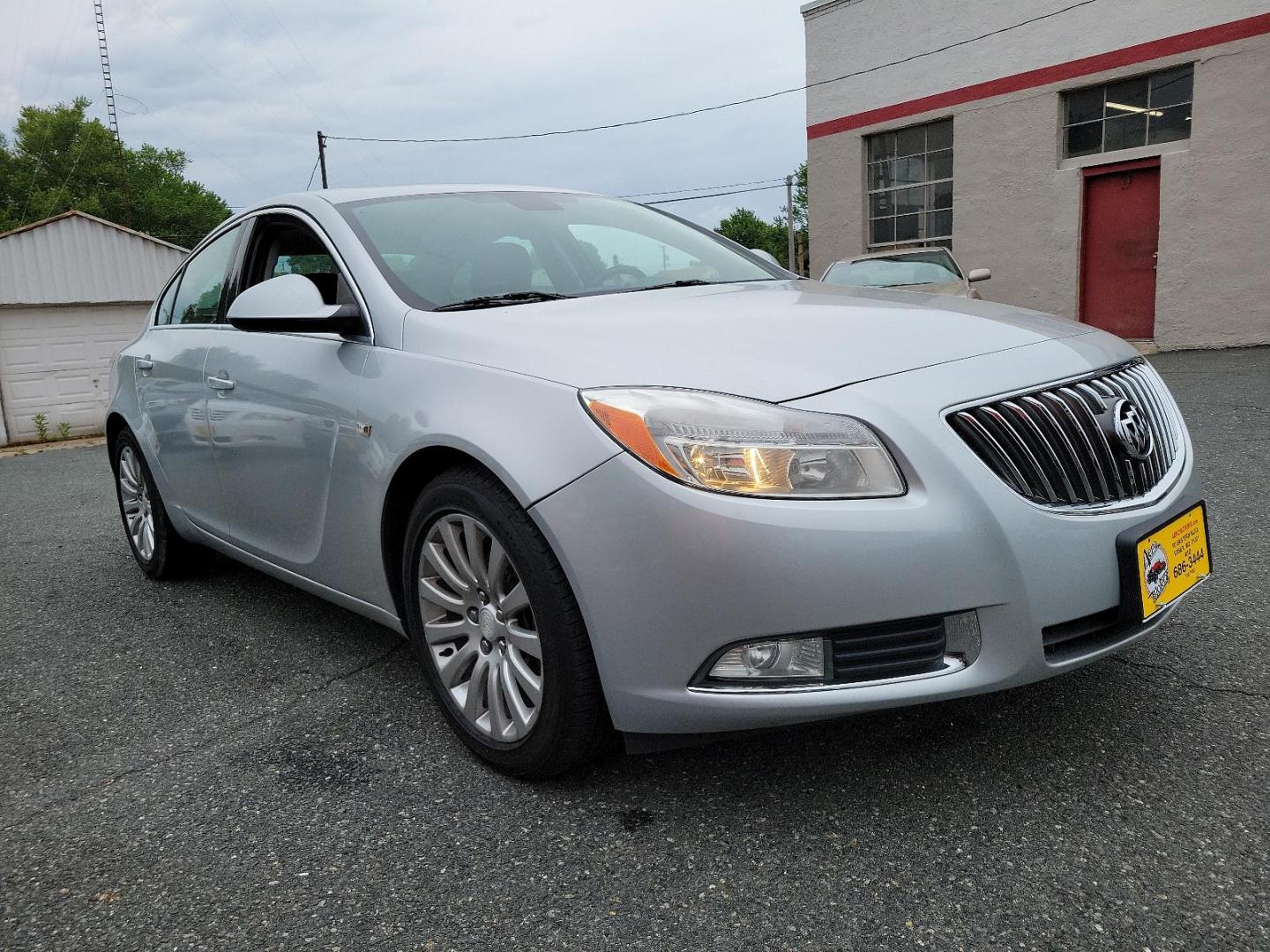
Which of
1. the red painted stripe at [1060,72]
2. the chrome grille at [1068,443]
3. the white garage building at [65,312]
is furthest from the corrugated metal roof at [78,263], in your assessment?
the chrome grille at [1068,443]

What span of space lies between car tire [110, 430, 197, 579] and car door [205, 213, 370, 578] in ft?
2.53

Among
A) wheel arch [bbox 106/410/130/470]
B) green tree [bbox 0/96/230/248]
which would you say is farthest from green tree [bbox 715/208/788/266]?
wheel arch [bbox 106/410/130/470]

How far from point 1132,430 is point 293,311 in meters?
2.10

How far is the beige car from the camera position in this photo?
9844 mm

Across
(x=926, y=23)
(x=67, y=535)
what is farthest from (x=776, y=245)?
(x=67, y=535)

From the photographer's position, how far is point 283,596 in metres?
4.05

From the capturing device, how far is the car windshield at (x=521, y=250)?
284 cm

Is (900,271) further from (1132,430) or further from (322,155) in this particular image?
(322,155)

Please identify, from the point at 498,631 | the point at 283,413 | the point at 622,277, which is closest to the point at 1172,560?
the point at 498,631

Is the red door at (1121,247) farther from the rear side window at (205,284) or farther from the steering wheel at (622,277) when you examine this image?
the rear side window at (205,284)

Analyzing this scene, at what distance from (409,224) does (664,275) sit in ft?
2.60

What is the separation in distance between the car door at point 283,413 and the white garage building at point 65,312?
51.4 ft

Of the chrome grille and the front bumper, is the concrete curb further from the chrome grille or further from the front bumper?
the chrome grille

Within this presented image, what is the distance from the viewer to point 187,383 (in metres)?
3.66
